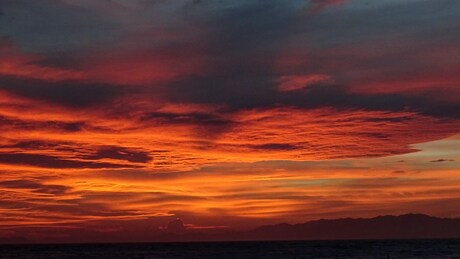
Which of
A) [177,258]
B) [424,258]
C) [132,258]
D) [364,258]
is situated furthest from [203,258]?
[424,258]

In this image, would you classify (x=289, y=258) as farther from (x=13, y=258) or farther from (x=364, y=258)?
(x=13, y=258)

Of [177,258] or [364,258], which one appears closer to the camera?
[364,258]

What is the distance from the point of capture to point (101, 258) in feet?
494

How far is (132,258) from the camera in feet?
486

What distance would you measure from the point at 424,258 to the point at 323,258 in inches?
881

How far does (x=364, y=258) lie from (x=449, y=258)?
16.9 m

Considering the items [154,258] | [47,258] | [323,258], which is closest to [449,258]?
[323,258]

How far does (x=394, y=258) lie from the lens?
428ft

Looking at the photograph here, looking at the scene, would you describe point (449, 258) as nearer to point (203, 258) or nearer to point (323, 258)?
point (323, 258)

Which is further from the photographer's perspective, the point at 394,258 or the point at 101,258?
the point at 101,258

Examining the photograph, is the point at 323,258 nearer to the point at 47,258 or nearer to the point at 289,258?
the point at 289,258

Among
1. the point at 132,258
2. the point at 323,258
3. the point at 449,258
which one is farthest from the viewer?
the point at 132,258

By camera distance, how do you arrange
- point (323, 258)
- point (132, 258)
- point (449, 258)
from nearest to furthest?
point (449, 258) < point (323, 258) < point (132, 258)

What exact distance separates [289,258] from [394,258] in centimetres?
2295
